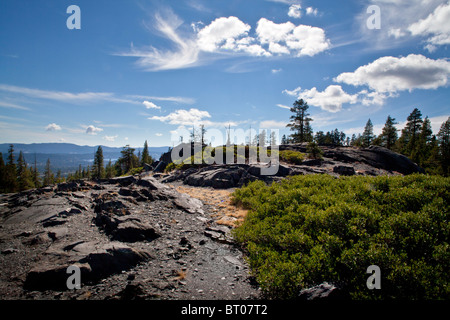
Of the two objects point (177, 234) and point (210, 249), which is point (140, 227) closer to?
point (177, 234)

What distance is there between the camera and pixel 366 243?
18.9 ft

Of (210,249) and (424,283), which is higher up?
(424,283)

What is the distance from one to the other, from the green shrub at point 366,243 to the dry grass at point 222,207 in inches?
119

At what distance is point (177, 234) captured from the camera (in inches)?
385

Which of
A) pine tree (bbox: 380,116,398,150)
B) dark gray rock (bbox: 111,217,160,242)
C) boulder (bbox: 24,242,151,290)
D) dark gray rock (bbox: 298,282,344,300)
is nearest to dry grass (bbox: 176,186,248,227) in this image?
dark gray rock (bbox: 111,217,160,242)

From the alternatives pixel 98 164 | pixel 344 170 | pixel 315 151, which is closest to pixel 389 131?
pixel 315 151

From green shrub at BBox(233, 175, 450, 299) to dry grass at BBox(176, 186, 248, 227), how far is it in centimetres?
301

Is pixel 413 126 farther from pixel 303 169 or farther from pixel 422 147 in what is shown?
pixel 303 169

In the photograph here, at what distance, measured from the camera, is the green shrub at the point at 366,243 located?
462cm

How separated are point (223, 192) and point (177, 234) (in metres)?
10.7

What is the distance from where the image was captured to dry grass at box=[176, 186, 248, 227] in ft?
40.0

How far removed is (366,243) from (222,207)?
10.7 m
